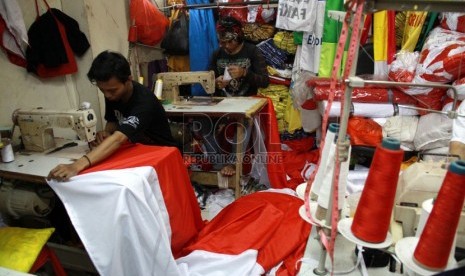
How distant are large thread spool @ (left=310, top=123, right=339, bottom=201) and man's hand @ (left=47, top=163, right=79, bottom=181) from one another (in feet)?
3.35

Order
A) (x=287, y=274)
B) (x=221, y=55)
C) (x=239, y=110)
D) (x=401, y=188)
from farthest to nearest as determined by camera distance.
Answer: (x=221, y=55) < (x=239, y=110) < (x=287, y=274) < (x=401, y=188)

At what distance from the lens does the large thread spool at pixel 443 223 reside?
0.61 meters

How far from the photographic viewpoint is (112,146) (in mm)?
1501

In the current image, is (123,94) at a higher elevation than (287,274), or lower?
higher

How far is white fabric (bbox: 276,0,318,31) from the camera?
109 inches

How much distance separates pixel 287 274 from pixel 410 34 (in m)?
2.09

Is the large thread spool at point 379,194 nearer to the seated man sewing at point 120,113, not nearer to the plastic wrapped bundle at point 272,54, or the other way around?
the seated man sewing at point 120,113

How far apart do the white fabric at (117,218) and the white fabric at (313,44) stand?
216 centimetres

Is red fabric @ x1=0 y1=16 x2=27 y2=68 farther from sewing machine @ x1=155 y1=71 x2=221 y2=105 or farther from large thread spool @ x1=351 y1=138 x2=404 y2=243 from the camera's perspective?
large thread spool @ x1=351 y1=138 x2=404 y2=243

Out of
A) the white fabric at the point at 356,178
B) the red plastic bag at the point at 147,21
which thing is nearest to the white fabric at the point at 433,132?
the white fabric at the point at 356,178

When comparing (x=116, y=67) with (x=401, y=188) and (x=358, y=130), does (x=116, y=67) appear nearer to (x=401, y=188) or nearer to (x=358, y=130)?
(x=401, y=188)

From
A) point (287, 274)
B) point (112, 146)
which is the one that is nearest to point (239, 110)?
point (112, 146)

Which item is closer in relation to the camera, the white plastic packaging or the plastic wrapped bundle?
the white plastic packaging

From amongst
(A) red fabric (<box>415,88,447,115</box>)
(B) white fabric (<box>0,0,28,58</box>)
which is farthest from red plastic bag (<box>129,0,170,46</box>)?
(A) red fabric (<box>415,88,447,115</box>)
